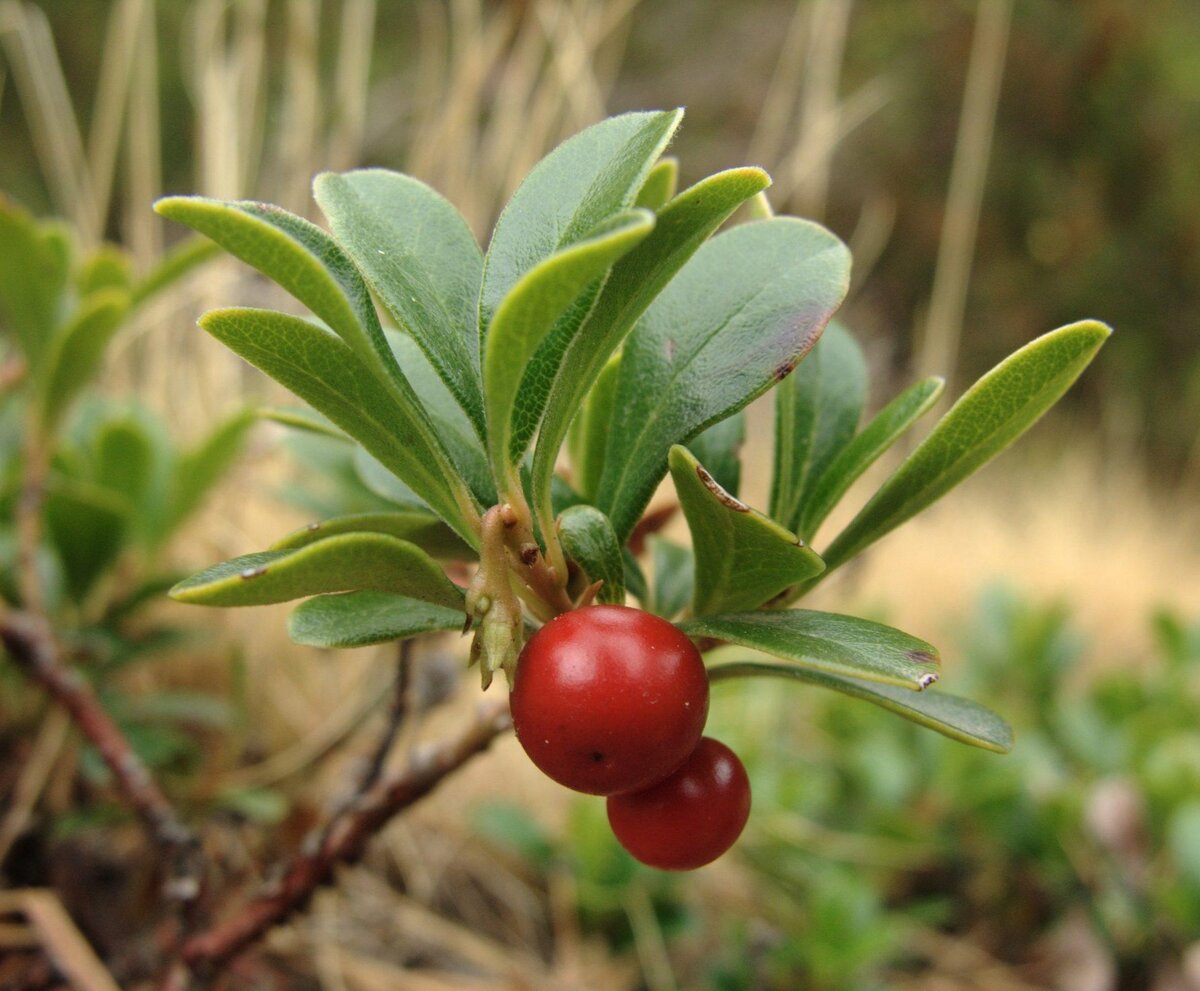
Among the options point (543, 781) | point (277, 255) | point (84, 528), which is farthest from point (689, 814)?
point (543, 781)

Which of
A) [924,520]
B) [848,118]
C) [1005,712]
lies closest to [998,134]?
[924,520]

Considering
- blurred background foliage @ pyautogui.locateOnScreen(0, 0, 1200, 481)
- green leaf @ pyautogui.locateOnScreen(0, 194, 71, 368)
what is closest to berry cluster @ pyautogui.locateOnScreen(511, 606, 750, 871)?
green leaf @ pyautogui.locateOnScreen(0, 194, 71, 368)

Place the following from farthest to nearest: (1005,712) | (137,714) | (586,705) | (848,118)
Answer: (848,118)
(1005,712)
(137,714)
(586,705)

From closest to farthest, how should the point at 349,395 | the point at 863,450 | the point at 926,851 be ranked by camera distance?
the point at 349,395
the point at 863,450
the point at 926,851

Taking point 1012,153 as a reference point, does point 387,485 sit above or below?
above

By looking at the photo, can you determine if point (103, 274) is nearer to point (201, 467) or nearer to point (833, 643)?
point (201, 467)

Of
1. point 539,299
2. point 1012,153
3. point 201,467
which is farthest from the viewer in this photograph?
point 1012,153

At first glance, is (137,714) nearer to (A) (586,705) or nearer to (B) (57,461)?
(B) (57,461)
